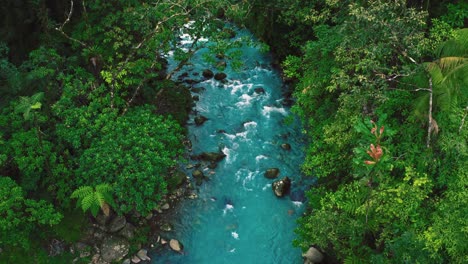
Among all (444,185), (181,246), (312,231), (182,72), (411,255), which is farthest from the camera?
(182,72)

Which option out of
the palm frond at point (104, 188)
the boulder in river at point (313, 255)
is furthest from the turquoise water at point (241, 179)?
the palm frond at point (104, 188)

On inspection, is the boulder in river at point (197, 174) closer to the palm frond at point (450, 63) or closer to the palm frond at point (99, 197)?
the palm frond at point (99, 197)

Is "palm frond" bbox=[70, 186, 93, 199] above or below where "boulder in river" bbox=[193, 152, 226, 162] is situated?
above

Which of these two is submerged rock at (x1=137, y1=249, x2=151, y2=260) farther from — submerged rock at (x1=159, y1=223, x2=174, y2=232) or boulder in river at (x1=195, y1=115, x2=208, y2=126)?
boulder in river at (x1=195, y1=115, x2=208, y2=126)

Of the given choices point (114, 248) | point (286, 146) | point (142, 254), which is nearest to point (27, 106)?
point (114, 248)

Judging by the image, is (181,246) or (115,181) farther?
(181,246)

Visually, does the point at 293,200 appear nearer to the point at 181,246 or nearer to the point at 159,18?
the point at 181,246

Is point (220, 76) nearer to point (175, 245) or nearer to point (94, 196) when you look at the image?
point (175, 245)

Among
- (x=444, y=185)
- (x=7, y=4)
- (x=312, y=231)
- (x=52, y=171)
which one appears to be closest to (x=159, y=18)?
(x=7, y=4)

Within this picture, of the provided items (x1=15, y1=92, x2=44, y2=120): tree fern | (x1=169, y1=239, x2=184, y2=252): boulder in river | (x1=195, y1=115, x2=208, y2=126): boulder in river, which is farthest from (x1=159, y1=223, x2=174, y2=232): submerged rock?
(x1=15, y1=92, x2=44, y2=120): tree fern
